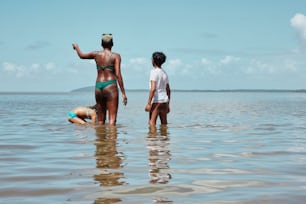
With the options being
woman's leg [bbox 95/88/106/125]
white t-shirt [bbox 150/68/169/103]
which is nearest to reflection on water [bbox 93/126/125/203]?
woman's leg [bbox 95/88/106/125]

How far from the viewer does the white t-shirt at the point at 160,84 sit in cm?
1107

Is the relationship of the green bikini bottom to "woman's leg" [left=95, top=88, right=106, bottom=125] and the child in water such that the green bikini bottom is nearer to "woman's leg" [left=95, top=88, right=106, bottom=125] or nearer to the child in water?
"woman's leg" [left=95, top=88, right=106, bottom=125]

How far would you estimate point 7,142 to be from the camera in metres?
8.72

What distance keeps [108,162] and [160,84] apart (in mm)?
5495

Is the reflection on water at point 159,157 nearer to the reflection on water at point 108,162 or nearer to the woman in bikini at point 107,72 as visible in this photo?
the reflection on water at point 108,162

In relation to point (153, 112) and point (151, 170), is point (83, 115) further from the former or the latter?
point (151, 170)

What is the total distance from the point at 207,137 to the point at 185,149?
7.46 feet

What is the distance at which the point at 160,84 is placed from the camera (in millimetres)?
11203

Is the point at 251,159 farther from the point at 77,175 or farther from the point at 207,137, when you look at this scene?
the point at 207,137

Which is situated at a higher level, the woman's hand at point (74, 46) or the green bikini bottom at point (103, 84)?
the woman's hand at point (74, 46)

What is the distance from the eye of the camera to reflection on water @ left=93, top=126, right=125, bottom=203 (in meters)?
4.54

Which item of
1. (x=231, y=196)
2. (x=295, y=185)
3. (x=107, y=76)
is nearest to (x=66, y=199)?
(x=231, y=196)

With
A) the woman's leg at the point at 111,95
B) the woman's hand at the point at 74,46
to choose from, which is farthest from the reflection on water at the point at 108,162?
the woman's hand at the point at 74,46

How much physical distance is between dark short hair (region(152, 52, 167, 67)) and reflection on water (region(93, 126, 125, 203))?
2284 millimetres
